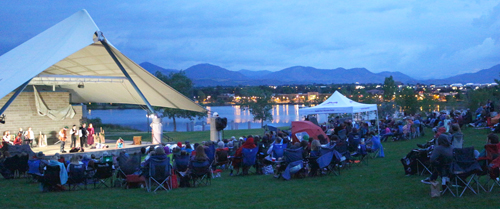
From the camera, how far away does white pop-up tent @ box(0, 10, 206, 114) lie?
41.2 ft

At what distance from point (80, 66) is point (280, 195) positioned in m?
13.1

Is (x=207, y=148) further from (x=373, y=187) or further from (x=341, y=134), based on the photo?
(x=341, y=134)

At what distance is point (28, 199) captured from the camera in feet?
22.2

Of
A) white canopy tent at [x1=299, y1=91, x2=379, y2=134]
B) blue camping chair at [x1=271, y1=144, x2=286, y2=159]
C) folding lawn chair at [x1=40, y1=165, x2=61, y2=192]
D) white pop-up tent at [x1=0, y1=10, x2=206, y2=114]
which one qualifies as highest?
white pop-up tent at [x1=0, y1=10, x2=206, y2=114]

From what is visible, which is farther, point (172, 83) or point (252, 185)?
point (172, 83)

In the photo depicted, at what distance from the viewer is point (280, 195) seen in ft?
21.6

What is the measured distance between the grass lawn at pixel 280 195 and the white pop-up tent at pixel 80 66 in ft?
16.4

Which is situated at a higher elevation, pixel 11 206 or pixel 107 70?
pixel 107 70

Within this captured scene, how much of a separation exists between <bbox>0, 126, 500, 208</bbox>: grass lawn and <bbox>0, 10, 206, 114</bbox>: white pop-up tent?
4997mm

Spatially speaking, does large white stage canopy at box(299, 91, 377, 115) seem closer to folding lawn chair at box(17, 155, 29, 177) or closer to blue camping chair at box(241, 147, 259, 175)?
blue camping chair at box(241, 147, 259, 175)

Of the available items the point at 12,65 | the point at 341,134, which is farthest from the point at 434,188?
the point at 12,65

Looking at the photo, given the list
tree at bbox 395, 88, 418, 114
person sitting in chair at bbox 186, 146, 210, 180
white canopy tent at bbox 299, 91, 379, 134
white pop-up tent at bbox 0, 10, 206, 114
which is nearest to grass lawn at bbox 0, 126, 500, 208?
person sitting in chair at bbox 186, 146, 210, 180

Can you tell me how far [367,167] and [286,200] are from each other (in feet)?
12.8

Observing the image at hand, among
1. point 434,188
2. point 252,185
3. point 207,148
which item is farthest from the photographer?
point 207,148
